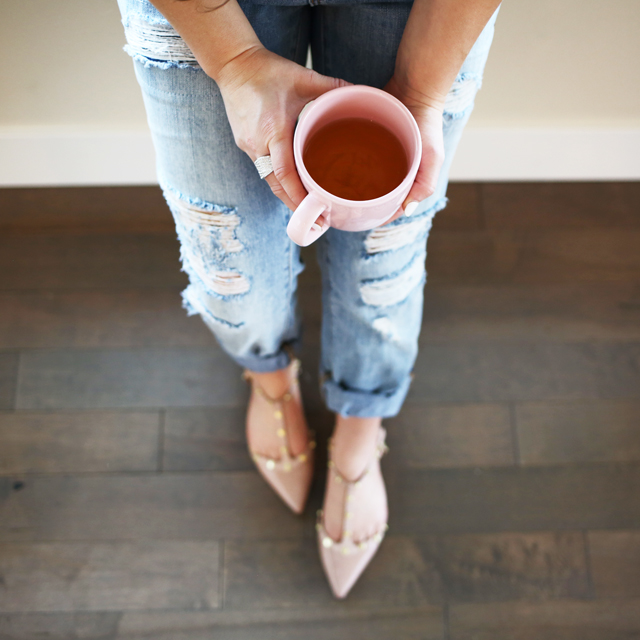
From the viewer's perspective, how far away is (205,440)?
98 cm

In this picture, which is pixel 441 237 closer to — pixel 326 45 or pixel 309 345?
pixel 309 345

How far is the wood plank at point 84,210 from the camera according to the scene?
3.58ft

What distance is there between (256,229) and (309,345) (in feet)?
1.68

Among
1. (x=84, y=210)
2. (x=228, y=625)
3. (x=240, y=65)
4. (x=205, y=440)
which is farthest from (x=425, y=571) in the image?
(x=84, y=210)

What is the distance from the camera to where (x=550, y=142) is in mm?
931

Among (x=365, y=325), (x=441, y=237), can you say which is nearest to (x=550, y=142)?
(x=441, y=237)

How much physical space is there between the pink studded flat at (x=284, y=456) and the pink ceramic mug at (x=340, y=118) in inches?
20.4

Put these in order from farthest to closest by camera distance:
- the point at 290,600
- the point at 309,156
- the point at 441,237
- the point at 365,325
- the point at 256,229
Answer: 1. the point at 441,237
2. the point at 290,600
3. the point at 365,325
4. the point at 256,229
5. the point at 309,156

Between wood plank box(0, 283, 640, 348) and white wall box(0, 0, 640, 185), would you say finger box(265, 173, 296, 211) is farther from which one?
wood plank box(0, 283, 640, 348)

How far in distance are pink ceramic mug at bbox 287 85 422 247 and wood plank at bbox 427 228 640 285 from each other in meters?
0.68

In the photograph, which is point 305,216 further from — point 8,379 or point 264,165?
point 8,379

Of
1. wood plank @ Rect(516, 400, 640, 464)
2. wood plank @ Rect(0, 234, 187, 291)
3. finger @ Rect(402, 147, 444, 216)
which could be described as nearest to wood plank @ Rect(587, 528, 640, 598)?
wood plank @ Rect(516, 400, 640, 464)

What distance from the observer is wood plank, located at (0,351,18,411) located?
1.00m

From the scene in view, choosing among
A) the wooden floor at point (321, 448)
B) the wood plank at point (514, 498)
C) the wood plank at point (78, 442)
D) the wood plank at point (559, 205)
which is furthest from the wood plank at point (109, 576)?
the wood plank at point (559, 205)
